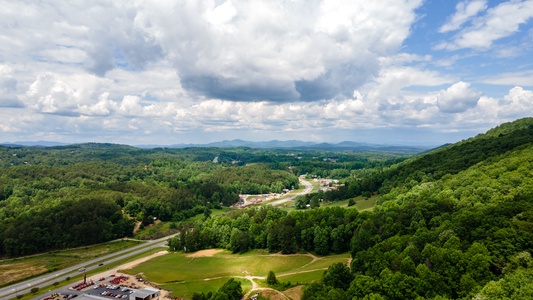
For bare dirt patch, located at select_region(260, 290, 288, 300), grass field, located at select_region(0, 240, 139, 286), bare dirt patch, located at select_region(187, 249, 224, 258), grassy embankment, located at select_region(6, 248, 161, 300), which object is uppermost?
bare dirt patch, located at select_region(260, 290, 288, 300)

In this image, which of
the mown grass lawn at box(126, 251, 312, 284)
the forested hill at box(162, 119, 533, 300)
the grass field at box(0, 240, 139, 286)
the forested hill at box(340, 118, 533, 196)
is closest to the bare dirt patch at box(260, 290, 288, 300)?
the forested hill at box(162, 119, 533, 300)

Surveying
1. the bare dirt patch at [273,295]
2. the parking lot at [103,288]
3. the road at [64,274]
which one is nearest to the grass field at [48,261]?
the road at [64,274]

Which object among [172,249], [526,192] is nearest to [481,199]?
[526,192]

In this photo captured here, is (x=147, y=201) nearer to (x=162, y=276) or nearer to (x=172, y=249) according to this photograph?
(x=172, y=249)

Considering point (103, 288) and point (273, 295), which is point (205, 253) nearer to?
point (103, 288)

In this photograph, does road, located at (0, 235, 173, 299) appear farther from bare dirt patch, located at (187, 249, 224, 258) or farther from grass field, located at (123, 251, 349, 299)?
bare dirt patch, located at (187, 249, 224, 258)

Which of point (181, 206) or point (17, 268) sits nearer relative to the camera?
point (17, 268)

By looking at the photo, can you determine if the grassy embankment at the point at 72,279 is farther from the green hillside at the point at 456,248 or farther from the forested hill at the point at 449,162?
→ the forested hill at the point at 449,162
